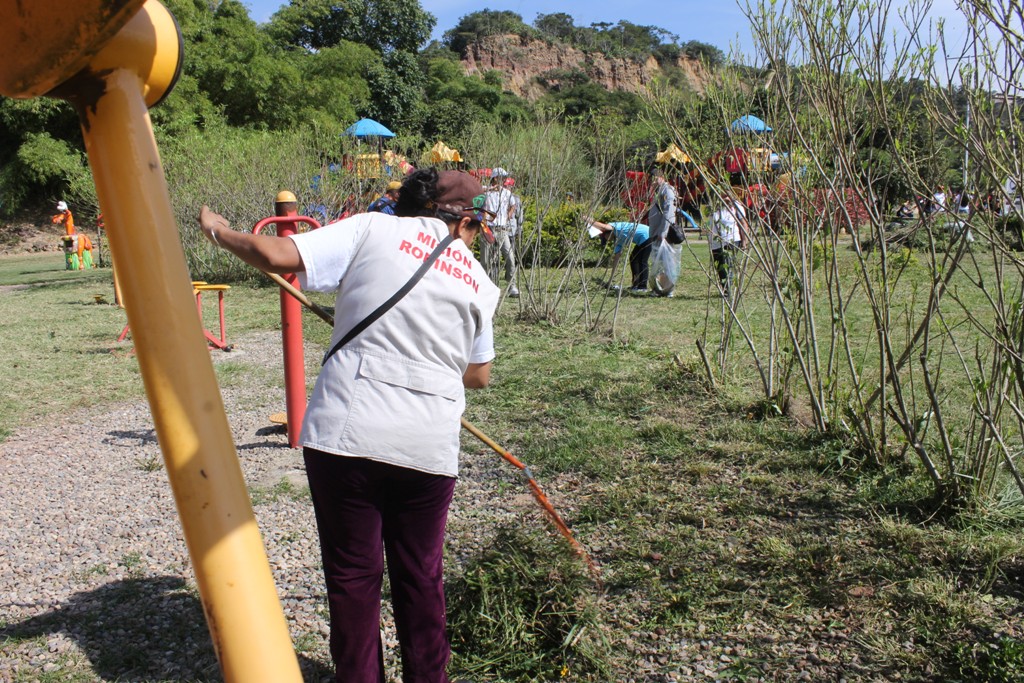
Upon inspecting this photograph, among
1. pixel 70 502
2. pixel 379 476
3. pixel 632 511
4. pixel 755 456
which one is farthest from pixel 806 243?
pixel 70 502

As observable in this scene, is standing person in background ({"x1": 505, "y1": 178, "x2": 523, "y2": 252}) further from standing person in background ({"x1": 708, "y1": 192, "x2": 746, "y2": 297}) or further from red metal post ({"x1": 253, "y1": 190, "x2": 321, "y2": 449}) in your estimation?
red metal post ({"x1": 253, "y1": 190, "x2": 321, "y2": 449})

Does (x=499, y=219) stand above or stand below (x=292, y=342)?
above

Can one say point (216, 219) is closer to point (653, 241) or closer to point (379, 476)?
point (379, 476)

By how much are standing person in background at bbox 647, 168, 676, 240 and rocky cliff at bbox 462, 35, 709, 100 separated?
81.2 m

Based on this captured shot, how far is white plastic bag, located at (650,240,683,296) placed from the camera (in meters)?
11.2

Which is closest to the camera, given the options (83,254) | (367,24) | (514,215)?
(514,215)

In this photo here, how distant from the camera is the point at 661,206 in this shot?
980 cm

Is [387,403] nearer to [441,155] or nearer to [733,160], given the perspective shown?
[733,160]

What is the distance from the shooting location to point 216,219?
223 cm

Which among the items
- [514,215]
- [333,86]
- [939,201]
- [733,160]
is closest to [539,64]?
[333,86]

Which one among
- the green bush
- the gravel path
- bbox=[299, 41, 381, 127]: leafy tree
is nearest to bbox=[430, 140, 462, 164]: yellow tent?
the gravel path

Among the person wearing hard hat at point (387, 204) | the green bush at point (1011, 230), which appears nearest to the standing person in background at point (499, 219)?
the person wearing hard hat at point (387, 204)

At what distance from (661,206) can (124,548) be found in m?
7.39

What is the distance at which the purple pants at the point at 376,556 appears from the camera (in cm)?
225
